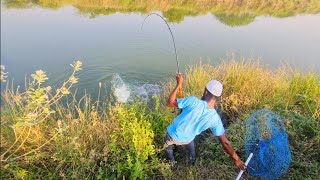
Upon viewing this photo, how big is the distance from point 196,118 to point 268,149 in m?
0.90

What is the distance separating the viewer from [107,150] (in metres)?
3.45

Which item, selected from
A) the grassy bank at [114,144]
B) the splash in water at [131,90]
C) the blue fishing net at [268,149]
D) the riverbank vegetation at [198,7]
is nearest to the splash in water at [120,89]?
the splash in water at [131,90]

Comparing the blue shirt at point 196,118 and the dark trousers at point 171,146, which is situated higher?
the blue shirt at point 196,118

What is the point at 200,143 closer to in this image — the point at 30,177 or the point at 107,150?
the point at 107,150

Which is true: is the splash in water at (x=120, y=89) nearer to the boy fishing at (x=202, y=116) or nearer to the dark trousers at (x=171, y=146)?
the dark trousers at (x=171, y=146)

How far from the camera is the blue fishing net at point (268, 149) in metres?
3.36

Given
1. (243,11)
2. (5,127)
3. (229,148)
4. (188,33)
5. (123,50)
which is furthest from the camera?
(243,11)

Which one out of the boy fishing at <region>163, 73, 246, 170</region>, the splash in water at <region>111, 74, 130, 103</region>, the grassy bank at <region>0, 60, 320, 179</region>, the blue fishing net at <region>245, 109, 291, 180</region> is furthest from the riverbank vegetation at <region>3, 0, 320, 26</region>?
the boy fishing at <region>163, 73, 246, 170</region>

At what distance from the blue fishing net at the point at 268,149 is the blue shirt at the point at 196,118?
0.60 metres

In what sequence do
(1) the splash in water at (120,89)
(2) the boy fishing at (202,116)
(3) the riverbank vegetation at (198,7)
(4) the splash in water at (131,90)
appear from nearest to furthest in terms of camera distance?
1. (2) the boy fishing at (202,116)
2. (1) the splash in water at (120,89)
3. (4) the splash in water at (131,90)
4. (3) the riverbank vegetation at (198,7)

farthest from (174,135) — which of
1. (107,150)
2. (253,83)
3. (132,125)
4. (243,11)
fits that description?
(243,11)

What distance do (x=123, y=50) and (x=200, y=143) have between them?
444 centimetres

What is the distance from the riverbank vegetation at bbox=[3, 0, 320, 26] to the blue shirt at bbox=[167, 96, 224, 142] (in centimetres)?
796

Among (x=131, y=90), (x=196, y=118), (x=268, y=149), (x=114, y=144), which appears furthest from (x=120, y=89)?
(x=268, y=149)
